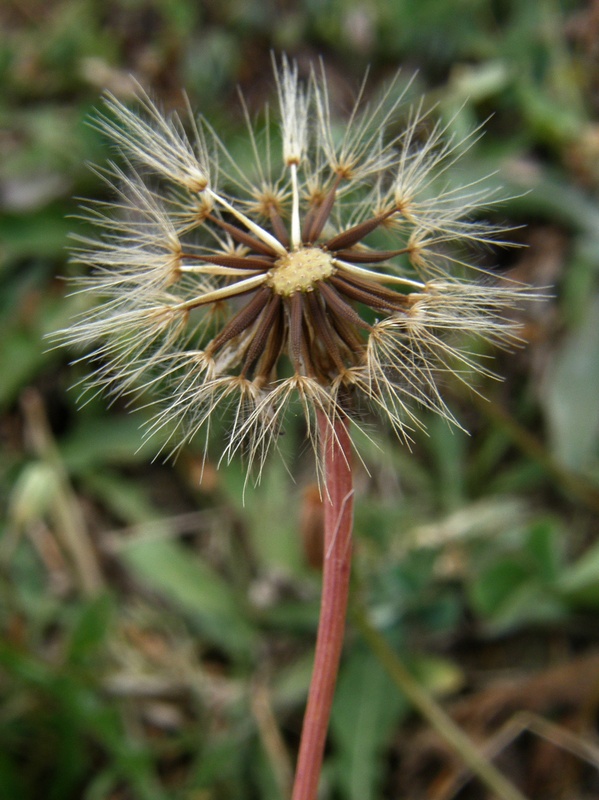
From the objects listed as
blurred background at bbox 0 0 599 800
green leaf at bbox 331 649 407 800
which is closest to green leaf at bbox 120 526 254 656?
blurred background at bbox 0 0 599 800

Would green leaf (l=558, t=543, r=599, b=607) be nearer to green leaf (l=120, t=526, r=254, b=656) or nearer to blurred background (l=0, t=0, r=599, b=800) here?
blurred background (l=0, t=0, r=599, b=800)

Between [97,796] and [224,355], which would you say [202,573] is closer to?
[97,796]

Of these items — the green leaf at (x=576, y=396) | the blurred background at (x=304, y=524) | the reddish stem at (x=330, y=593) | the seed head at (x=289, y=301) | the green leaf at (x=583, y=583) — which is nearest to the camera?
the reddish stem at (x=330, y=593)

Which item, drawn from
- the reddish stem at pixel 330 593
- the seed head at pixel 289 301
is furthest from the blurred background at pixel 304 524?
the reddish stem at pixel 330 593

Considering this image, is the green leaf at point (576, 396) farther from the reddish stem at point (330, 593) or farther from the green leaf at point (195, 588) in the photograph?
the reddish stem at point (330, 593)

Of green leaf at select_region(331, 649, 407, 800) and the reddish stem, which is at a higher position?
the reddish stem
